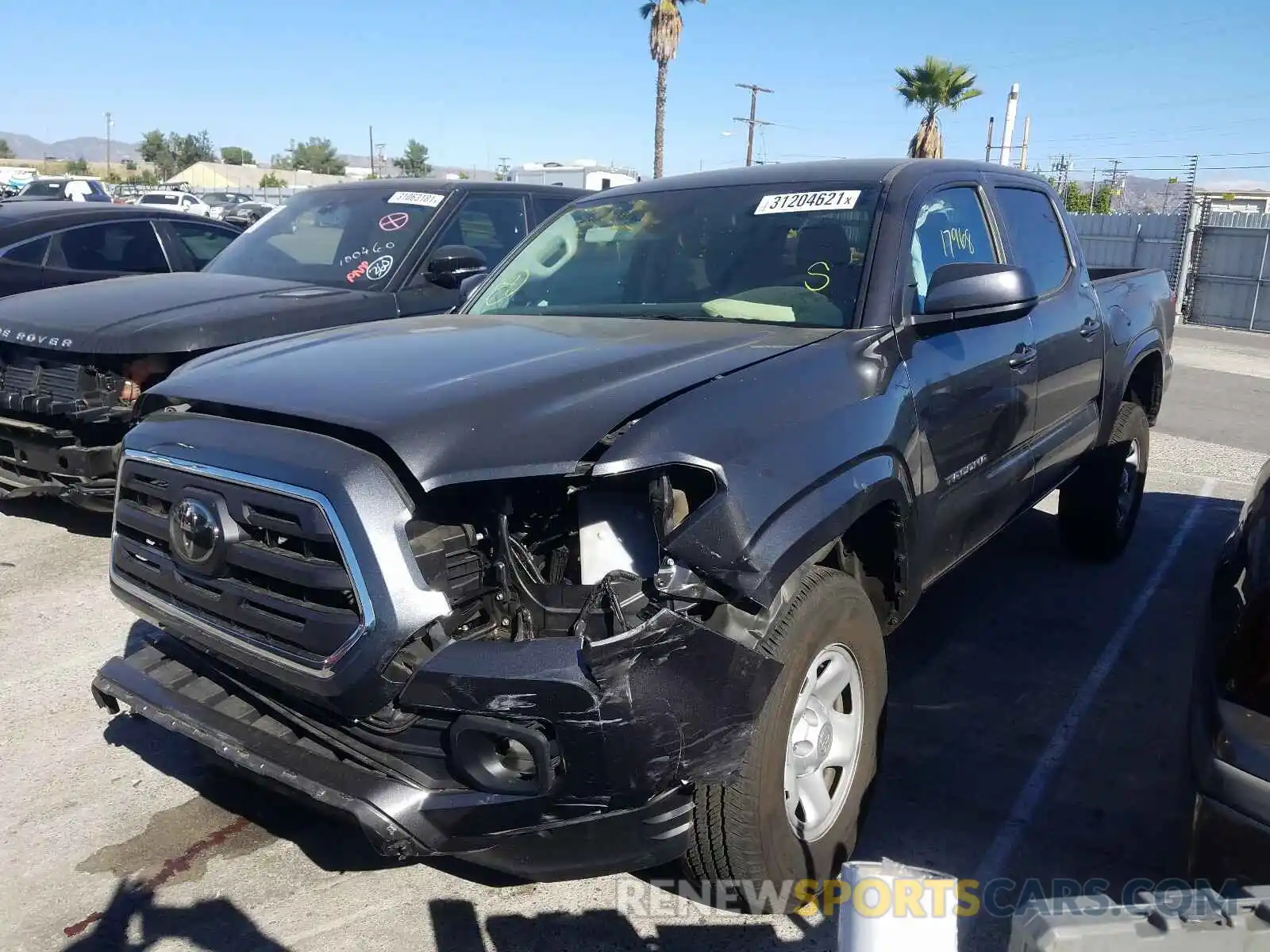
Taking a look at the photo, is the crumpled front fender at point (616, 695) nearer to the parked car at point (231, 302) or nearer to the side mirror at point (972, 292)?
the side mirror at point (972, 292)

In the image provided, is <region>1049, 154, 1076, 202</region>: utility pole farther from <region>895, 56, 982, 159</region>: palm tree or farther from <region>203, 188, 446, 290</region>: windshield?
<region>203, 188, 446, 290</region>: windshield

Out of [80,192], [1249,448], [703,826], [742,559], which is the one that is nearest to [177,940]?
[703,826]

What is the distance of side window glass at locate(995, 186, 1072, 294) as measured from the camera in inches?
176

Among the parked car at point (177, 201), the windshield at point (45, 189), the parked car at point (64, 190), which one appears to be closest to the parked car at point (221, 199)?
the parked car at point (177, 201)

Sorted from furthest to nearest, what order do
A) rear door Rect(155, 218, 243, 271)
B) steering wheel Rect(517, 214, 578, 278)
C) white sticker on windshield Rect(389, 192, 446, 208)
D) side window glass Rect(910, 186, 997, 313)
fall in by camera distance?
1. rear door Rect(155, 218, 243, 271)
2. white sticker on windshield Rect(389, 192, 446, 208)
3. steering wheel Rect(517, 214, 578, 278)
4. side window glass Rect(910, 186, 997, 313)

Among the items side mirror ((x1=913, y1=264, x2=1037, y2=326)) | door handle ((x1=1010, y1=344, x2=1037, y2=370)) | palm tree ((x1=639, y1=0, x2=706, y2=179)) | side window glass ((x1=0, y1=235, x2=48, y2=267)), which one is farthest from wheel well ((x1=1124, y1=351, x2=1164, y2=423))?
palm tree ((x1=639, y1=0, x2=706, y2=179))

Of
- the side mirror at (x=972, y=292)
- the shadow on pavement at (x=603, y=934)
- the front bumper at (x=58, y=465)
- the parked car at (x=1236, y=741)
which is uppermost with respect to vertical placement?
the side mirror at (x=972, y=292)

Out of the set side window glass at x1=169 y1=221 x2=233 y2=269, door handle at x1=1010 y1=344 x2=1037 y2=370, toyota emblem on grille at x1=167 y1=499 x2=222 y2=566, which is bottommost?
toyota emblem on grille at x1=167 y1=499 x2=222 y2=566

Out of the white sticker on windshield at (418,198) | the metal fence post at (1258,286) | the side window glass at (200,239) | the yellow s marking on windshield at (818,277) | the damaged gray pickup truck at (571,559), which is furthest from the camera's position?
the metal fence post at (1258,286)

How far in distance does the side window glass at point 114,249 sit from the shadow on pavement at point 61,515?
238cm

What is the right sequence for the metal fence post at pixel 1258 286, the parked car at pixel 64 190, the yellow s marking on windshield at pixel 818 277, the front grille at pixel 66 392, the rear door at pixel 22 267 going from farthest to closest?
1. the parked car at pixel 64 190
2. the metal fence post at pixel 1258 286
3. the rear door at pixel 22 267
4. the front grille at pixel 66 392
5. the yellow s marking on windshield at pixel 818 277

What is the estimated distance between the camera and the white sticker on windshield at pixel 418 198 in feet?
21.6

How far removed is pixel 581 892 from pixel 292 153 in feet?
323

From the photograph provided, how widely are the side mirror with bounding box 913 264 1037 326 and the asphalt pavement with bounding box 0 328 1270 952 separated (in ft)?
4.70
